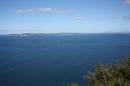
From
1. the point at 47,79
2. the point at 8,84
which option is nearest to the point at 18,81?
the point at 8,84

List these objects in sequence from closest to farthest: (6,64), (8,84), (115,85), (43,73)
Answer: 1. (115,85)
2. (8,84)
3. (43,73)
4. (6,64)

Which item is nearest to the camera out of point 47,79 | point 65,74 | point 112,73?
point 112,73

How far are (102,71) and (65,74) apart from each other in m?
35.9

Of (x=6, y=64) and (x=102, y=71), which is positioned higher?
(x=102, y=71)

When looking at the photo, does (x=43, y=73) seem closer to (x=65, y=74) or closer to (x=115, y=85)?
(x=65, y=74)

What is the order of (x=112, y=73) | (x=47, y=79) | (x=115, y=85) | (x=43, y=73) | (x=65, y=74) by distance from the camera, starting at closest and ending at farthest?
(x=115, y=85) → (x=112, y=73) → (x=47, y=79) → (x=65, y=74) → (x=43, y=73)

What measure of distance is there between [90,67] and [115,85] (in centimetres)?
4541

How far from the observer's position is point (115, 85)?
17.8 meters

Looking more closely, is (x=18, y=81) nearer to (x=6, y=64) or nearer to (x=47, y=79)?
(x=47, y=79)

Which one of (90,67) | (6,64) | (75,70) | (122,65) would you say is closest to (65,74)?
(75,70)

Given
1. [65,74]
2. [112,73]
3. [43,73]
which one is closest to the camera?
[112,73]

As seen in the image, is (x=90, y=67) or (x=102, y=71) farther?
(x=90, y=67)

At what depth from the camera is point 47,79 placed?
170ft

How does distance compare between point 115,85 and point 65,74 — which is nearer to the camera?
point 115,85
